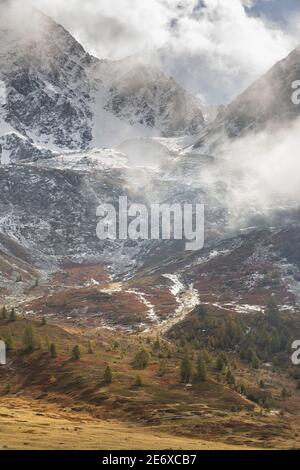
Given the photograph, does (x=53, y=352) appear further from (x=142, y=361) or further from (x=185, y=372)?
(x=185, y=372)

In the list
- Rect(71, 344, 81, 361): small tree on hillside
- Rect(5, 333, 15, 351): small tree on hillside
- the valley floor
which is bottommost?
the valley floor

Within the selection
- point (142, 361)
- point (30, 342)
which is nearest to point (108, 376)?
point (142, 361)

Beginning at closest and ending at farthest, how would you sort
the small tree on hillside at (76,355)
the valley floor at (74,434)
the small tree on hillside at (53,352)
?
the valley floor at (74,434)
the small tree on hillside at (76,355)
the small tree on hillside at (53,352)

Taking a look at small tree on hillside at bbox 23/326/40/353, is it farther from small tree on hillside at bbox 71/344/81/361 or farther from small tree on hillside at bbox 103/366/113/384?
small tree on hillside at bbox 103/366/113/384

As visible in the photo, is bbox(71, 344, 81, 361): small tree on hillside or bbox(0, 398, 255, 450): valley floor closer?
bbox(0, 398, 255, 450): valley floor

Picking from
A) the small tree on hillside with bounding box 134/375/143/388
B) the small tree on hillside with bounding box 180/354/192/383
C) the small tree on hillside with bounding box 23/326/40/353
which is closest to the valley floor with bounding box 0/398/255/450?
the small tree on hillside with bounding box 134/375/143/388

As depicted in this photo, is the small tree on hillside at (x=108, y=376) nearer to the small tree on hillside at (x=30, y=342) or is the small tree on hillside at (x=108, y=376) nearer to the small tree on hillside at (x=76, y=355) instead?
the small tree on hillside at (x=76, y=355)

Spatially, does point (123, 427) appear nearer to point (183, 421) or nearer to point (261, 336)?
point (183, 421)

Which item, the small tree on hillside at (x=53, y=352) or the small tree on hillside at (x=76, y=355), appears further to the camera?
the small tree on hillside at (x=53, y=352)

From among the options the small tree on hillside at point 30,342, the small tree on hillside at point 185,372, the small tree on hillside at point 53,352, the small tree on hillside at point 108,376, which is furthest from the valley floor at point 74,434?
the small tree on hillside at point 30,342
